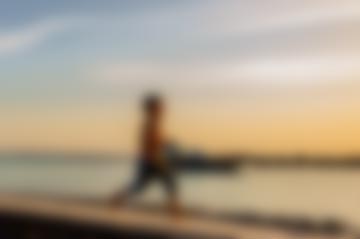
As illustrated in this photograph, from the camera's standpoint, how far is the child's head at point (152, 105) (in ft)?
6.34

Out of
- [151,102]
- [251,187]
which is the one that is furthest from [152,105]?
[251,187]

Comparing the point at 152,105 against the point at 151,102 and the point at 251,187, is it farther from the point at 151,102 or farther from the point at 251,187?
the point at 251,187

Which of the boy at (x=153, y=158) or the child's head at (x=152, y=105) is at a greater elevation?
the child's head at (x=152, y=105)

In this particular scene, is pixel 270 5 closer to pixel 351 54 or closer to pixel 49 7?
pixel 351 54

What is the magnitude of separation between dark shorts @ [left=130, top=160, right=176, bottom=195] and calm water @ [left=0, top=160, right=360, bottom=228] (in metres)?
0.03

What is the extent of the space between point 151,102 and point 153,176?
220 mm

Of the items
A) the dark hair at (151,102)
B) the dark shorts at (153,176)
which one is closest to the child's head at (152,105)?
the dark hair at (151,102)

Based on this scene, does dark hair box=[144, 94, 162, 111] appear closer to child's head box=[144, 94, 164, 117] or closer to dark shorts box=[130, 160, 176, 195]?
child's head box=[144, 94, 164, 117]

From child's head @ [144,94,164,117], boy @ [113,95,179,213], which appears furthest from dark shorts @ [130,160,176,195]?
child's head @ [144,94,164,117]

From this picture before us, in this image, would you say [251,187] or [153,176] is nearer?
[251,187]

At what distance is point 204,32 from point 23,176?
75cm

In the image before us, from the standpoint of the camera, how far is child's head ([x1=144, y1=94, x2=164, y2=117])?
6.34 ft

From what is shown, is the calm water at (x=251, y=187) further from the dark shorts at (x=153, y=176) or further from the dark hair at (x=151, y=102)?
the dark hair at (x=151, y=102)

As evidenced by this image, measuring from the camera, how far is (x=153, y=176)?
191cm
